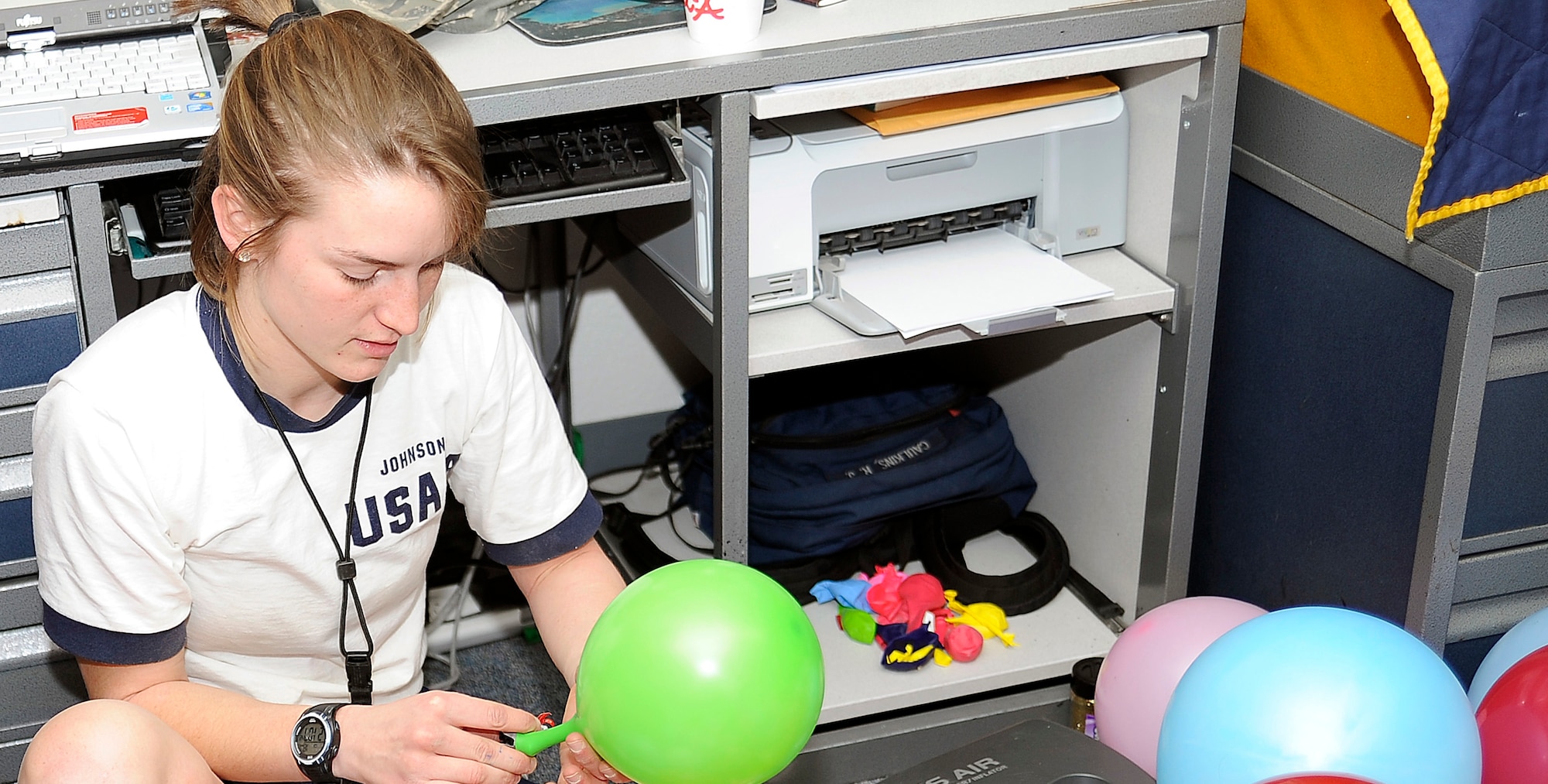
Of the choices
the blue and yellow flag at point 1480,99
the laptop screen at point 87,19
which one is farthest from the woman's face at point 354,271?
the blue and yellow flag at point 1480,99

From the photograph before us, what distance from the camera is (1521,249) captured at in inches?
51.2

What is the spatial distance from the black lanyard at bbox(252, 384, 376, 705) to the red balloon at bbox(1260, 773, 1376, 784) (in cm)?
72

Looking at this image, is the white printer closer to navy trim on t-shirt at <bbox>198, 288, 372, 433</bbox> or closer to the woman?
the woman

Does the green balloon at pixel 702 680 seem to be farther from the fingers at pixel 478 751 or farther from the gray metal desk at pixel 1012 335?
the gray metal desk at pixel 1012 335

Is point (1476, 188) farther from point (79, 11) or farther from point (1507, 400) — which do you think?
point (79, 11)

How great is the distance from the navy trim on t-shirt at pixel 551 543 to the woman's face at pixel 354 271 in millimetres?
260

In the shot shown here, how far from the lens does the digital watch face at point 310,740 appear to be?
3.44 feet

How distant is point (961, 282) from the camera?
1.57 metres

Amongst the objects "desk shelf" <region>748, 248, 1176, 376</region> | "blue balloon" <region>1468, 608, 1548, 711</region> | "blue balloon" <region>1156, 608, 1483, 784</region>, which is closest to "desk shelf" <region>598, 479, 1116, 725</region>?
"desk shelf" <region>748, 248, 1176, 376</region>

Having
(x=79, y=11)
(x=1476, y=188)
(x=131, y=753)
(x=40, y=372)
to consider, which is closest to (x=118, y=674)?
(x=131, y=753)

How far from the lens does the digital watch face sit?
1049 millimetres

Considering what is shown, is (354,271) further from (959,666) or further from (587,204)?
(959,666)

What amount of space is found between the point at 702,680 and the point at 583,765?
21 centimetres

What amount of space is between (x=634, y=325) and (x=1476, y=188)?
113 centimetres
